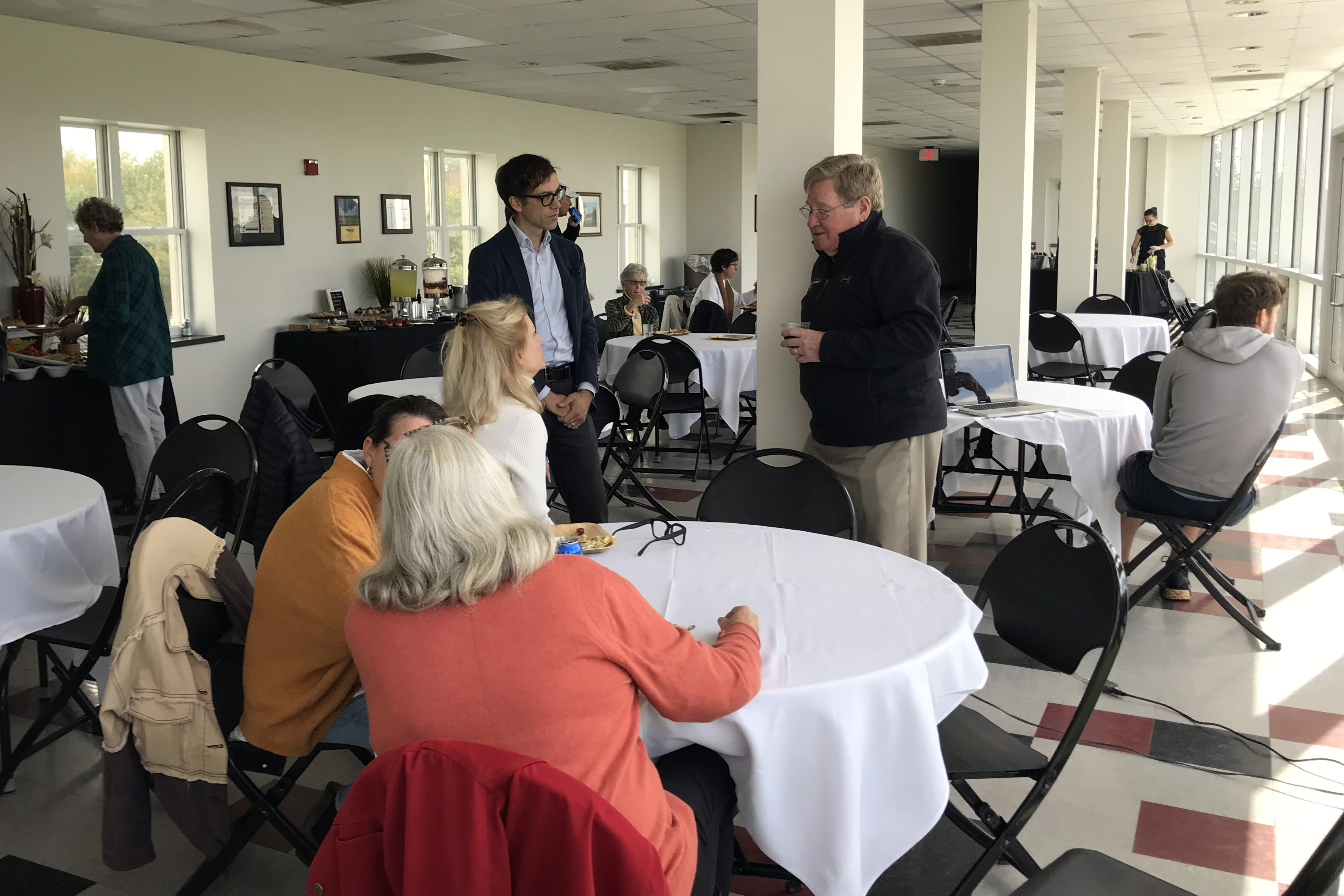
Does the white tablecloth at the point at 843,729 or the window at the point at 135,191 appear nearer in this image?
the white tablecloth at the point at 843,729

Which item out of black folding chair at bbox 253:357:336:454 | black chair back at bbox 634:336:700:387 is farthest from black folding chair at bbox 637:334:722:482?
black folding chair at bbox 253:357:336:454

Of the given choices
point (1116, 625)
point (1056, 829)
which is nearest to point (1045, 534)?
point (1116, 625)

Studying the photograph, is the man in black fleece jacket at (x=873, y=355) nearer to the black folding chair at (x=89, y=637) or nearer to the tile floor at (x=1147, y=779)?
the tile floor at (x=1147, y=779)

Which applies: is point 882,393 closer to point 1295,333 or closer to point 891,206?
point 1295,333

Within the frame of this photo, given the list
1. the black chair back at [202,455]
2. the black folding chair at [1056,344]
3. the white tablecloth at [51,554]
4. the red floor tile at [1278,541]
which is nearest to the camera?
the white tablecloth at [51,554]

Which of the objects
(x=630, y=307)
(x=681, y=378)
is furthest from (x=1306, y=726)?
(x=630, y=307)

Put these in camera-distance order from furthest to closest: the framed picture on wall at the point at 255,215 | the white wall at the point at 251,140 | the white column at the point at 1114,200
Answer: the white column at the point at 1114,200, the framed picture on wall at the point at 255,215, the white wall at the point at 251,140

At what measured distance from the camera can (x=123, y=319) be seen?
6047 mm

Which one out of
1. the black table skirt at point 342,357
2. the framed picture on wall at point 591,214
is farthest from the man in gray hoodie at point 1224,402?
the framed picture on wall at point 591,214

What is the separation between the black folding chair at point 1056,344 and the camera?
25.7 feet

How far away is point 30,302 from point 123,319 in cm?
129

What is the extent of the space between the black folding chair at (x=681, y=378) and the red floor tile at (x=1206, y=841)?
381cm

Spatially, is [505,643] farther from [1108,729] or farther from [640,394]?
[640,394]

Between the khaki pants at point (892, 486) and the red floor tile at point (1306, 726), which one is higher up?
the khaki pants at point (892, 486)
